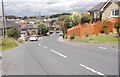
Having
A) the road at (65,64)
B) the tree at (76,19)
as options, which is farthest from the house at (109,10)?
the road at (65,64)

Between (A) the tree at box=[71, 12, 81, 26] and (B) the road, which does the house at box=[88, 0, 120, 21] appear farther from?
(B) the road

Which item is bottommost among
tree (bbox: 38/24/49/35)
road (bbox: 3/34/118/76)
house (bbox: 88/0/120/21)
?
road (bbox: 3/34/118/76)

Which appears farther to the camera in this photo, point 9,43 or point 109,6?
point 109,6

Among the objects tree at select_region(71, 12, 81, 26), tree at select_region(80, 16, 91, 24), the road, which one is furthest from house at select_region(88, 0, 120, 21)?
the road

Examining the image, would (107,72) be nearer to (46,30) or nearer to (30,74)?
(30,74)

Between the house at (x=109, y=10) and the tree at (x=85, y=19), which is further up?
the house at (x=109, y=10)

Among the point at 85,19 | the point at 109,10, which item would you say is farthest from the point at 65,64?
the point at 85,19

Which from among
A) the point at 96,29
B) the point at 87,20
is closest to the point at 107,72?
the point at 96,29

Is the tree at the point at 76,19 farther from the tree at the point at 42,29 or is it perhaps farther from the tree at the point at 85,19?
the tree at the point at 42,29

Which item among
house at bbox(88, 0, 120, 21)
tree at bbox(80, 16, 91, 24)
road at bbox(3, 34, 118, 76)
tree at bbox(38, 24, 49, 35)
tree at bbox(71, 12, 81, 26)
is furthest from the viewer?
tree at bbox(38, 24, 49, 35)

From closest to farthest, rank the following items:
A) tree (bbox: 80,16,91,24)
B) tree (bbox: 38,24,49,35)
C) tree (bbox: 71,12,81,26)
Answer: tree (bbox: 80,16,91,24)
tree (bbox: 71,12,81,26)
tree (bbox: 38,24,49,35)

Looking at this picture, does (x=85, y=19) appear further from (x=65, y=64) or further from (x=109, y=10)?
(x=65, y=64)

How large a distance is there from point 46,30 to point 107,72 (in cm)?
10569

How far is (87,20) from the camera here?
7150 cm
